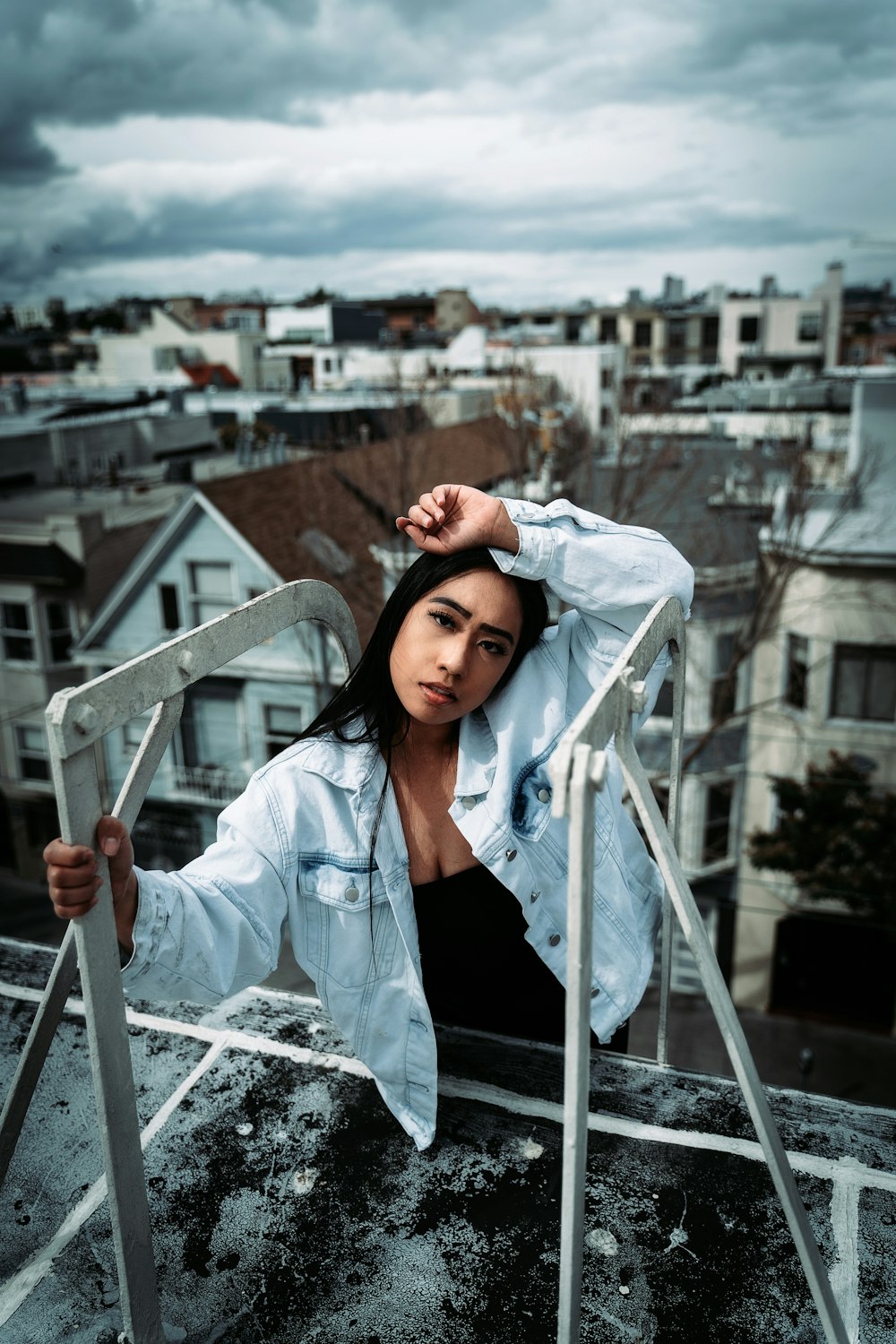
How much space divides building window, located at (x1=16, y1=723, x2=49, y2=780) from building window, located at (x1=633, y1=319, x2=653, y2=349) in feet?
104

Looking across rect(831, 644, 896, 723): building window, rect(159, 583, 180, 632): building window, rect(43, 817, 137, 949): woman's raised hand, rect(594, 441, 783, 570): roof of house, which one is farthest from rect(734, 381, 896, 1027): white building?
rect(43, 817, 137, 949): woman's raised hand

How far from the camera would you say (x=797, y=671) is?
40.7 feet

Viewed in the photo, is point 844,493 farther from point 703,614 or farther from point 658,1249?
point 658,1249

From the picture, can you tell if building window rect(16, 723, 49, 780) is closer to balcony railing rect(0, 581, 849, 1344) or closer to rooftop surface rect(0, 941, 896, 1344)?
rooftop surface rect(0, 941, 896, 1344)

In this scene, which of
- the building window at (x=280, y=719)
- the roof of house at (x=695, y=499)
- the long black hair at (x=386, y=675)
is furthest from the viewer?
the building window at (x=280, y=719)

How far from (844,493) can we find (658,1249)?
1135 cm

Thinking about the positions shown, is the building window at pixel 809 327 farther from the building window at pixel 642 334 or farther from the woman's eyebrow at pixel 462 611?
the woman's eyebrow at pixel 462 611

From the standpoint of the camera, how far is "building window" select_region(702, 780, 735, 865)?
13.9 meters

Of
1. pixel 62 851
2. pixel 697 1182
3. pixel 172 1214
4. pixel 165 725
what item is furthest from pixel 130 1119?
pixel 697 1182

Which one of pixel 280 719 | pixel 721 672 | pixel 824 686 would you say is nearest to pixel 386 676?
pixel 824 686

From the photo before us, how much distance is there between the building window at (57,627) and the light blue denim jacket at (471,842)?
1482cm

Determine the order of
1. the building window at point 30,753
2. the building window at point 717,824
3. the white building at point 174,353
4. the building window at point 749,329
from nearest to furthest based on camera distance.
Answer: the building window at point 717,824
the building window at point 30,753
the white building at point 174,353
the building window at point 749,329

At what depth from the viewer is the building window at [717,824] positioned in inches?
547

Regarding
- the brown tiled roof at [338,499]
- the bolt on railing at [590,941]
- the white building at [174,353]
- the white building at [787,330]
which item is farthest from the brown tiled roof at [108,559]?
the white building at [787,330]
